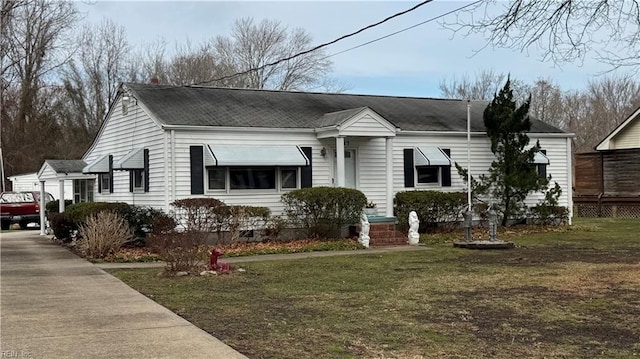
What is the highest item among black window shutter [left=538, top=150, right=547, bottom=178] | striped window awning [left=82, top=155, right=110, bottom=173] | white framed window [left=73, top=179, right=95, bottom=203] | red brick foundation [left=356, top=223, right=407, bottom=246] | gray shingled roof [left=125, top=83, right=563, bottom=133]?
gray shingled roof [left=125, top=83, right=563, bottom=133]

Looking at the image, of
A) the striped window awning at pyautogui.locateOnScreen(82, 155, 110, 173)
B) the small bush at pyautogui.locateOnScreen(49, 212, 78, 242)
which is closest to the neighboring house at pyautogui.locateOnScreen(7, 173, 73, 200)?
the striped window awning at pyautogui.locateOnScreen(82, 155, 110, 173)

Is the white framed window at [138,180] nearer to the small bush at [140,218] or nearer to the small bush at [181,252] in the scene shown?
the small bush at [140,218]

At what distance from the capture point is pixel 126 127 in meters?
18.9

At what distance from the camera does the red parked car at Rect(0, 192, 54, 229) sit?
81.8 ft

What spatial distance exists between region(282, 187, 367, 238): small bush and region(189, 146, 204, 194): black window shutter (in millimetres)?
2231

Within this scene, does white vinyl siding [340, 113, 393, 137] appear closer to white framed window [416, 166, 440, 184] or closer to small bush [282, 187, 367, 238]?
small bush [282, 187, 367, 238]

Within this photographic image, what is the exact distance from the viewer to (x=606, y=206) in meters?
28.4

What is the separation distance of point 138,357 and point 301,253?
948 centimetres

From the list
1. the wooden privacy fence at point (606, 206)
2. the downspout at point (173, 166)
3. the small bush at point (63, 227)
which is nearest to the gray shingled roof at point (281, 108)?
the downspout at point (173, 166)

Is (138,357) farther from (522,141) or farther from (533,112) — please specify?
(533,112)

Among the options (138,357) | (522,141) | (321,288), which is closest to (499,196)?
(522,141)

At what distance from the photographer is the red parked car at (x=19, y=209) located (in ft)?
81.8

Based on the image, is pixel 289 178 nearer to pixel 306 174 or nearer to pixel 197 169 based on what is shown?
pixel 306 174

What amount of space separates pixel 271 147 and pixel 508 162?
7285mm
